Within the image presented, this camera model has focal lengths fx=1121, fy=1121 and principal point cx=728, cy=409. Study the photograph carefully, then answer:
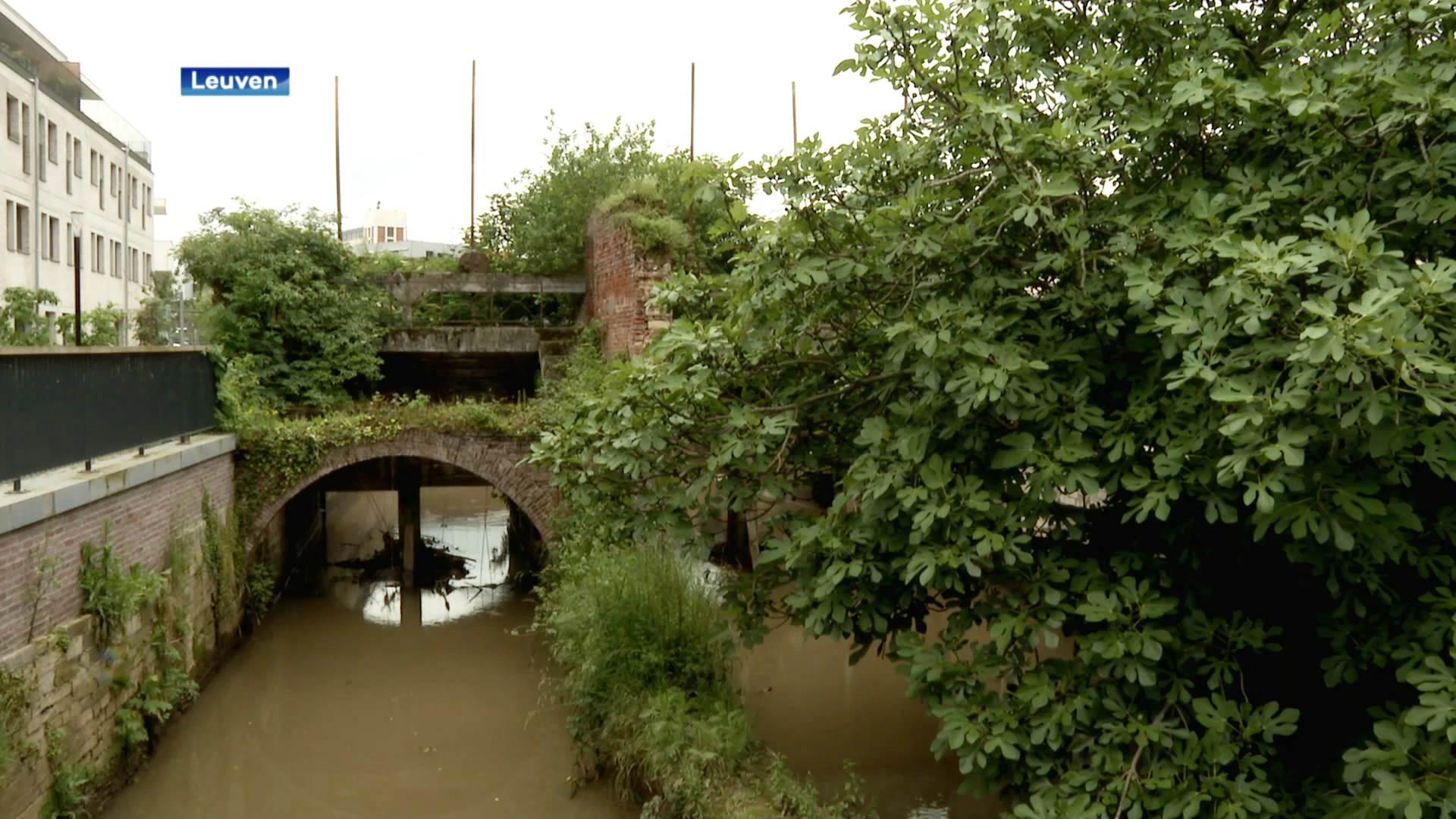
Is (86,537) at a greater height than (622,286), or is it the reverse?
(622,286)

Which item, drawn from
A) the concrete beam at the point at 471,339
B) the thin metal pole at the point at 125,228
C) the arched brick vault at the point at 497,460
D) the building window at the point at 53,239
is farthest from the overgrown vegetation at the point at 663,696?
the thin metal pole at the point at 125,228

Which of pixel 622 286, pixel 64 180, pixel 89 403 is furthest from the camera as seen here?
pixel 64 180

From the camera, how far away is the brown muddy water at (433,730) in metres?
8.64

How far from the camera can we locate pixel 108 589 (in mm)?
8039

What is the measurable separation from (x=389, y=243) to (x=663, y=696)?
30.6 meters

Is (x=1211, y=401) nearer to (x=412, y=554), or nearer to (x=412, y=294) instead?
(x=412, y=554)

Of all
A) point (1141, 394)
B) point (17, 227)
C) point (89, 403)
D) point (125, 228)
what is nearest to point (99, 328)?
point (89, 403)

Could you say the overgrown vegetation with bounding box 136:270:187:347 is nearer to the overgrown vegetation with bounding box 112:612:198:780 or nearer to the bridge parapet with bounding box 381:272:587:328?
the bridge parapet with bounding box 381:272:587:328

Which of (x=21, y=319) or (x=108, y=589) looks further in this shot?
Result: (x=21, y=319)

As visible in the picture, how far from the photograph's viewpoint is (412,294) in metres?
17.9

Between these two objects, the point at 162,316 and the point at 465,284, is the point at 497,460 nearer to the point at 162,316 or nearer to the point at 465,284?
the point at 465,284

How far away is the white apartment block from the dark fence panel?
463 inches

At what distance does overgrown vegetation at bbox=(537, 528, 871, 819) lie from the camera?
22.6 ft

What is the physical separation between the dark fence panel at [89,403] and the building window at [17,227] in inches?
597
